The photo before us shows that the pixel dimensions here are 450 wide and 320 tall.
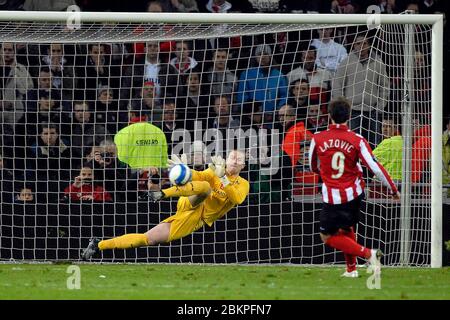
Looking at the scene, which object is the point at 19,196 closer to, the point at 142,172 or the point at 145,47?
the point at 142,172

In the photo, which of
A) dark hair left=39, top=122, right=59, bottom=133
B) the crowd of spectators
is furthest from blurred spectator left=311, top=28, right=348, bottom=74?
dark hair left=39, top=122, right=59, bottom=133

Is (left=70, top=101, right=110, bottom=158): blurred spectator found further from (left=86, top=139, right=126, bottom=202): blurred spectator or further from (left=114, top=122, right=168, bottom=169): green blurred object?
(left=114, top=122, right=168, bottom=169): green blurred object

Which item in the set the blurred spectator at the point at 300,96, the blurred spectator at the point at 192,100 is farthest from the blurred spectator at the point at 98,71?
the blurred spectator at the point at 300,96

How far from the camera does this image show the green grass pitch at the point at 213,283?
10.5 meters

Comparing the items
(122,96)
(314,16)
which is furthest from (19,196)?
(314,16)

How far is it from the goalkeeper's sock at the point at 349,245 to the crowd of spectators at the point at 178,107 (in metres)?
2.62

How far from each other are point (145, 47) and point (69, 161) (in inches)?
82.5

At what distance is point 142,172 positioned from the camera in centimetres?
1512

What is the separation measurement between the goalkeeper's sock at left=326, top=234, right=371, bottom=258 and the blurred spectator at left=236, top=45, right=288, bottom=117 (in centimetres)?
356

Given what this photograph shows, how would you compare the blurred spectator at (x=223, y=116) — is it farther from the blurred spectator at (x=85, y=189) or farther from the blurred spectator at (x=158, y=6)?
the blurred spectator at (x=158, y=6)

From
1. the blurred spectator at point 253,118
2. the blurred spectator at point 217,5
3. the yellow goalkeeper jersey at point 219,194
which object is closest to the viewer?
the yellow goalkeeper jersey at point 219,194

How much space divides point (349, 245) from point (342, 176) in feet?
2.20

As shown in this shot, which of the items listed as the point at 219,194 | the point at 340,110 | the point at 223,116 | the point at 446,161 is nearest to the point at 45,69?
the point at 223,116

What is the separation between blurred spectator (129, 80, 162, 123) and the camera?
50.6 feet
